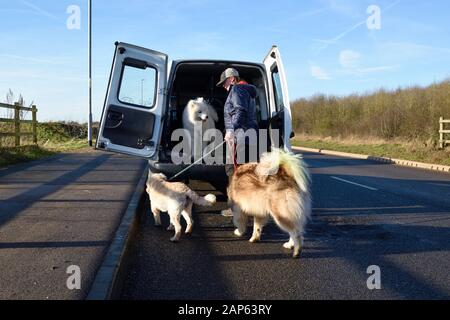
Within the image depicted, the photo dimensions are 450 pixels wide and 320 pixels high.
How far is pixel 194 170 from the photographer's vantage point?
714 cm

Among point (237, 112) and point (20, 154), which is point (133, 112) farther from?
point (20, 154)

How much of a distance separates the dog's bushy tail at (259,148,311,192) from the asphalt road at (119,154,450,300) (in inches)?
34.3

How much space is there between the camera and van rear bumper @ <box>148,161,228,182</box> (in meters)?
7.12

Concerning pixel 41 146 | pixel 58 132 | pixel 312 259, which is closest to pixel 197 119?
pixel 312 259

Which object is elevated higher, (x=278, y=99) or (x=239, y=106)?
(x=278, y=99)

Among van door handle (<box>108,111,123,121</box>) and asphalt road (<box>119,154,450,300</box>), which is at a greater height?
van door handle (<box>108,111,123,121</box>)

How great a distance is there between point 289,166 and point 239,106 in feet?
4.41

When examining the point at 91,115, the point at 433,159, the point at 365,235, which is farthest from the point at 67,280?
the point at 91,115

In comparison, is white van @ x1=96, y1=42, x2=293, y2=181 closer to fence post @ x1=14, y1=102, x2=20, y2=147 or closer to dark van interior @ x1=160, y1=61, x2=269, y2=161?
dark van interior @ x1=160, y1=61, x2=269, y2=161

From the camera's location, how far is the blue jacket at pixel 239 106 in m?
6.19

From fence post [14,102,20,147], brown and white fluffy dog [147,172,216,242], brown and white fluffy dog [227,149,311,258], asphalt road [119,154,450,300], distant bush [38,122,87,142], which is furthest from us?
distant bush [38,122,87,142]

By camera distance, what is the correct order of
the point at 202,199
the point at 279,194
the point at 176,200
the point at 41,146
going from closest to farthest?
1. the point at 279,194
2. the point at 176,200
3. the point at 202,199
4. the point at 41,146

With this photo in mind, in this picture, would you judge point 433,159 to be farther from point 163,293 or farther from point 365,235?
point 163,293

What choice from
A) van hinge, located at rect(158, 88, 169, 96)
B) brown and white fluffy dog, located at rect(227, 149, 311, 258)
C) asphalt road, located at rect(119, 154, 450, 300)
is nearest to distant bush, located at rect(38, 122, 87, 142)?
van hinge, located at rect(158, 88, 169, 96)
